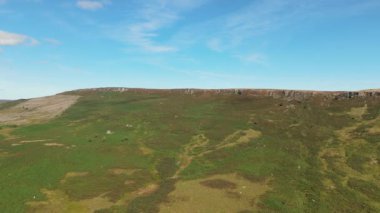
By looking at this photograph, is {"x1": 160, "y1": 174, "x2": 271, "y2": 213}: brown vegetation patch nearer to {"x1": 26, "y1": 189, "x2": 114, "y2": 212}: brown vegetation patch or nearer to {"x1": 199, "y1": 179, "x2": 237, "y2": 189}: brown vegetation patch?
{"x1": 199, "y1": 179, "x2": 237, "y2": 189}: brown vegetation patch

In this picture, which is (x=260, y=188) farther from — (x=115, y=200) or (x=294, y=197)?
(x=115, y=200)

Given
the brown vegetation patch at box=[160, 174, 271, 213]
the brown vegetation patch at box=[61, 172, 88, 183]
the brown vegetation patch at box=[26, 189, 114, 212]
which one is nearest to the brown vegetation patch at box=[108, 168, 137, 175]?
the brown vegetation patch at box=[61, 172, 88, 183]

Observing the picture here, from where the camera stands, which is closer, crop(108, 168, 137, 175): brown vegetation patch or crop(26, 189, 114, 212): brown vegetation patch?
crop(26, 189, 114, 212): brown vegetation patch

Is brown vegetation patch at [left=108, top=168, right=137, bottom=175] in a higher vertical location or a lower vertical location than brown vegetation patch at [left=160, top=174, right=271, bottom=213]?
higher

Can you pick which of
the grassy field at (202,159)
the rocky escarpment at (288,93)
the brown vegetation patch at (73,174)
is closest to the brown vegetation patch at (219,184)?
the grassy field at (202,159)

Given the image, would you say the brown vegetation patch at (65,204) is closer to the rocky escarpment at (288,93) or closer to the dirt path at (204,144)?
the dirt path at (204,144)

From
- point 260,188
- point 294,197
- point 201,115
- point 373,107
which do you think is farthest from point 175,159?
point 373,107

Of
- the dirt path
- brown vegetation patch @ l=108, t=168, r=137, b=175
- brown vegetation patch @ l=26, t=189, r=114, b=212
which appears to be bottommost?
brown vegetation patch @ l=26, t=189, r=114, b=212

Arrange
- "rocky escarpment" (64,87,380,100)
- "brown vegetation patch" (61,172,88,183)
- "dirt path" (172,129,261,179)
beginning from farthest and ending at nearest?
"rocky escarpment" (64,87,380,100)
"dirt path" (172,129,261,179)
"brown vegetation patch" (61,172,88,183)

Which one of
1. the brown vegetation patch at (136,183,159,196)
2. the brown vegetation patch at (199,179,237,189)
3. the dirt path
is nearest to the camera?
the brown vegetation patch at (136,183,159,196)
